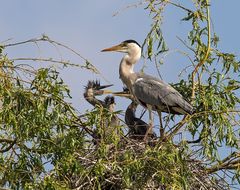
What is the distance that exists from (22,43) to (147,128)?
2.50m

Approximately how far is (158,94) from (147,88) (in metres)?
0.19

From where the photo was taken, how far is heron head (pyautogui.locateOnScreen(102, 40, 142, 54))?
416 inches

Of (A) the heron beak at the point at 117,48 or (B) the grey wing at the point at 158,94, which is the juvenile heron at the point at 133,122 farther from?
(A) the heron beak at the point at 117,48

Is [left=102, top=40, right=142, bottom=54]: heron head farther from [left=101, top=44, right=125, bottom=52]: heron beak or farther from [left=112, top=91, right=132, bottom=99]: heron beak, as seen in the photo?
[left=112, top=91, right=132, bottom=99]: heron beak

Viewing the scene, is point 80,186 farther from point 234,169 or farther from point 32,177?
point 234,169

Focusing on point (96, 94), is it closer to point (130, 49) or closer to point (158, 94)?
point (130, 49)

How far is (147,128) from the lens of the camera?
9.52 m

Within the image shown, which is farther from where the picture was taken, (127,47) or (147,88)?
(127,47)

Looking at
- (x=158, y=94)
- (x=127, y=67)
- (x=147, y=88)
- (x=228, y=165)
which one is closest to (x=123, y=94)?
(x=127, y=67)

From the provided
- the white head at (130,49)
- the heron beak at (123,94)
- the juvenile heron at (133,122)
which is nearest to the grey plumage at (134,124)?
the juvenile heron at (133,122)

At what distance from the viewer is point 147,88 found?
998 cm

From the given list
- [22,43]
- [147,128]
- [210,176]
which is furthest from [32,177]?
[147,128]

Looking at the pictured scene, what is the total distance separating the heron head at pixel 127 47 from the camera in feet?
34.7

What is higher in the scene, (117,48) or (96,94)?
(117,48)
